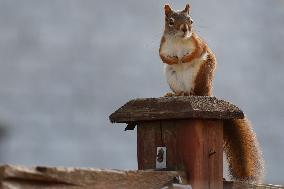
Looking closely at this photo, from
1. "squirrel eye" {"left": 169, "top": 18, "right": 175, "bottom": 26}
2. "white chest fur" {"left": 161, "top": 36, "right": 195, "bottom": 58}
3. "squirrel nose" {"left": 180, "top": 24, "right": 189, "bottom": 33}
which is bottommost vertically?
"white chest fur" {"left": 161, "top": 36, "right": 195, "bottom": 58}

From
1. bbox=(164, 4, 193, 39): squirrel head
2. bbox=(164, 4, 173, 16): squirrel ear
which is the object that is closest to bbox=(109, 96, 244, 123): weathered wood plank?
bbox=(164, 4, 193, 39): squirrel head

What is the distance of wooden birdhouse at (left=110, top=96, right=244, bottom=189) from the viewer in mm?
2854

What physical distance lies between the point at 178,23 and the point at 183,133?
1025 mm

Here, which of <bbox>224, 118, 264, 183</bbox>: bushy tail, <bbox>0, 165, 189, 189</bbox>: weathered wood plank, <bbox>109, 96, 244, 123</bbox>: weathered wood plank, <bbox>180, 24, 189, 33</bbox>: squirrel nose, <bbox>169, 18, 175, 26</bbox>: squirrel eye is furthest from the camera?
<bbox>169, 18, 175, 26</bbox>: squirrel eye

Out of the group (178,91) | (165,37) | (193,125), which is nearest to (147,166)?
(193,125)

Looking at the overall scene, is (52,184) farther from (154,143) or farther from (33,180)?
(154,143)

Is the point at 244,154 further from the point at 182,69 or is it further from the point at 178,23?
the point at 178,23

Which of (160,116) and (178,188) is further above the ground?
(160,116)

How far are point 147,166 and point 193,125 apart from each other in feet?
1.03

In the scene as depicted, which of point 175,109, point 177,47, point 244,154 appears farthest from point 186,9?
point 175,109

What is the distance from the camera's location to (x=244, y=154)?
3.35m

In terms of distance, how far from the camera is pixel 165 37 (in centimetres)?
369

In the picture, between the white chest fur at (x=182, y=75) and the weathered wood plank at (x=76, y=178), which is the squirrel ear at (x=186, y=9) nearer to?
the white chest fur at (x=182, y=75)

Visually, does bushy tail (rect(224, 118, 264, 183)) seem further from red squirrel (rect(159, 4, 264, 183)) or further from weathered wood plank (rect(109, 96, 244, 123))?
weathered wood plank (rect(109, 96, 244, 123))
